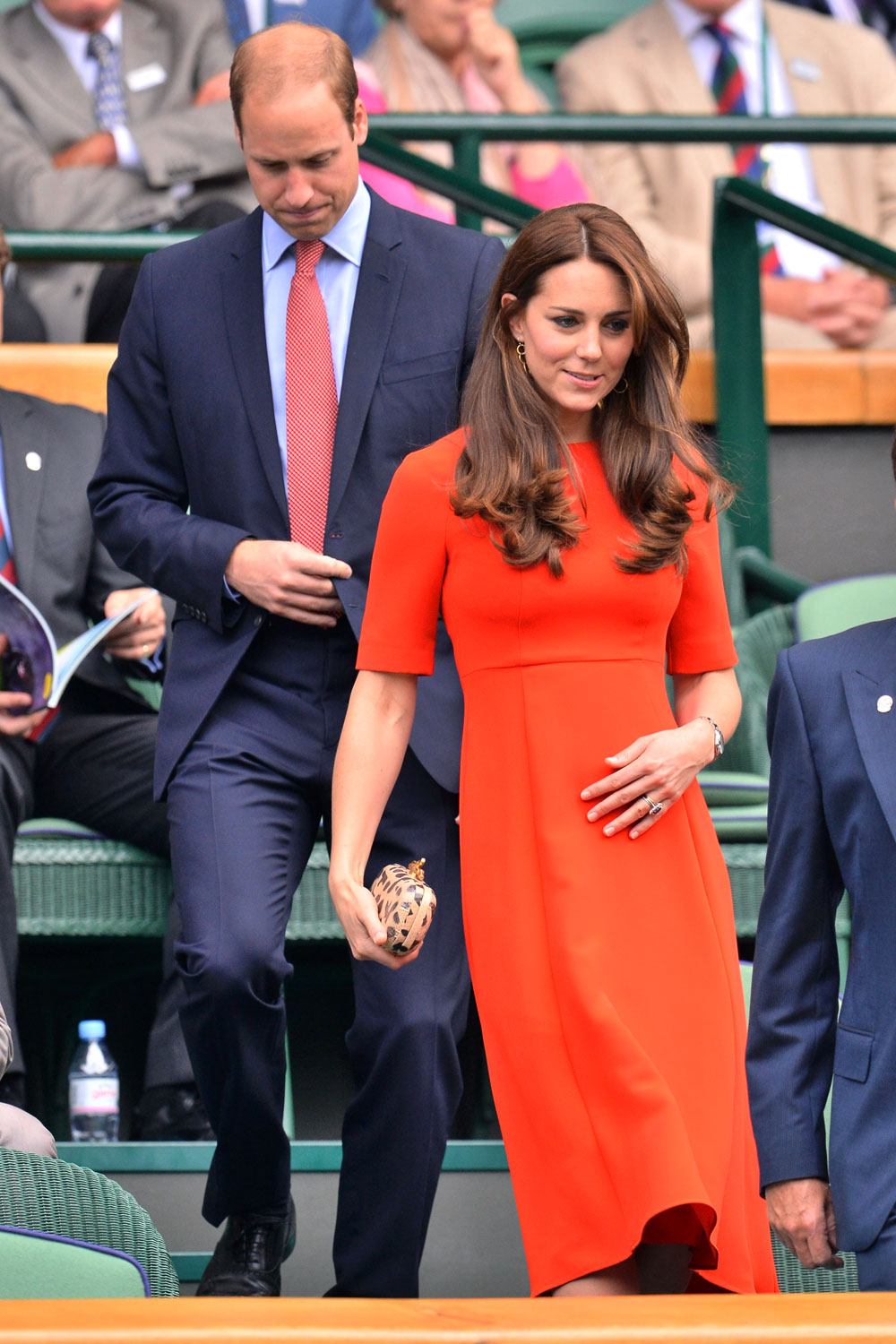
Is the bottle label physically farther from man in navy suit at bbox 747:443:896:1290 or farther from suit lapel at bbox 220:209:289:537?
man in navy suit at bbox 747:443:896:1290

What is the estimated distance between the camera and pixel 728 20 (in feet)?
21.3

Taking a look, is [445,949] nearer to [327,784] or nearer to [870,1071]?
[327,784]

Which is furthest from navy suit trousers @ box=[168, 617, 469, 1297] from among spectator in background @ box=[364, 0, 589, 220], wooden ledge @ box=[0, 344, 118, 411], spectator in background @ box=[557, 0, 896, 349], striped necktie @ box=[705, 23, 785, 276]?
striped necktie @ box=[705, 23, 785, 276]

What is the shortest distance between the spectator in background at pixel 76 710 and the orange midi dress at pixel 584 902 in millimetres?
1071

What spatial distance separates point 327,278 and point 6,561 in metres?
1.14

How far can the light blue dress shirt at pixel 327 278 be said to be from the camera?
2.62 m

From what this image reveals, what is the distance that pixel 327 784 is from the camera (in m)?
2.50

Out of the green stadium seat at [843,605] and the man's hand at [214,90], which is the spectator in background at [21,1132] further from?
the man's hand at [214,90]

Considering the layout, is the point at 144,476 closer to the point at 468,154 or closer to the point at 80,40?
the point at 468,154

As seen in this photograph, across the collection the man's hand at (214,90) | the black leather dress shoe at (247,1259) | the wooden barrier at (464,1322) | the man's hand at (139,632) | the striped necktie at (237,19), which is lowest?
the black leather dress shoe at (247,1259)

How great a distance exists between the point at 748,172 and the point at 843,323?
966mm

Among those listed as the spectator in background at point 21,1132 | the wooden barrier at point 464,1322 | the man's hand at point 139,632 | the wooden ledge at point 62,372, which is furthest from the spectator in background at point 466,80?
the wooden barrier at point 464,1322

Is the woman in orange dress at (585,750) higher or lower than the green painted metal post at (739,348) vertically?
lower

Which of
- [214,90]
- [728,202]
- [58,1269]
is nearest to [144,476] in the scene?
[58,1269]
